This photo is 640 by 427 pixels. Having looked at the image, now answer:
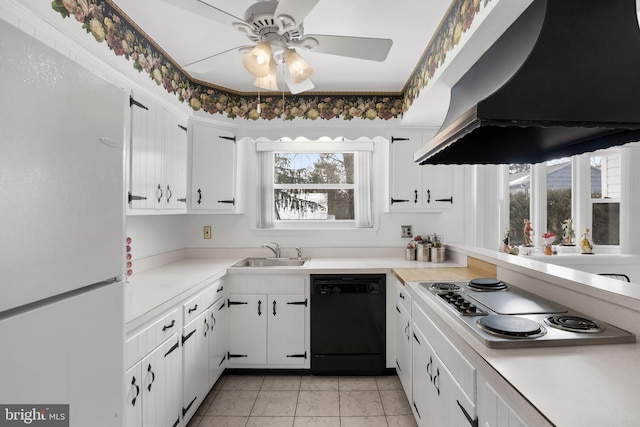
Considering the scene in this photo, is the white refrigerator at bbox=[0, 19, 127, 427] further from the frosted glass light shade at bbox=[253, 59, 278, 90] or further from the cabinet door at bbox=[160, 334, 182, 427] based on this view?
the frosted glass light shade at bbox=[253, 59, 278, 90]

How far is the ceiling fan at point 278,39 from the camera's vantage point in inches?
51.8

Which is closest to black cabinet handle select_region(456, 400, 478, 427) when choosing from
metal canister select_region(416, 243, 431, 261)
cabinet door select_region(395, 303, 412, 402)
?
A: cabinet door select_region(395, 303, 412, 402)

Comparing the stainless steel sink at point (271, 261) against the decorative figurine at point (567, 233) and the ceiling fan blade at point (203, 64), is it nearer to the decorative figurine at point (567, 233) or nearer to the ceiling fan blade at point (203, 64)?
the ceiling fan blade at point (203, 64)

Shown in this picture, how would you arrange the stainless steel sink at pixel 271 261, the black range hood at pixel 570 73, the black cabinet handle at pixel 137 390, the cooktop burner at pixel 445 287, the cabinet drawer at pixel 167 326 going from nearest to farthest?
1. the black range hood at pixel 570 73
2. the black cabinet handle at pixel 137 390
3. the cabinet drawer at pixel 167 326
4. the cooktop burner at pixel 445 287
5. the stainless steel sink at pixel 271 261

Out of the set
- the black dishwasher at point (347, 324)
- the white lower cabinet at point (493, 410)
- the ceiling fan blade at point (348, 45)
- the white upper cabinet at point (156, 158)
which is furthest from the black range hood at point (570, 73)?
the white upper cabinet at point (156, 158)

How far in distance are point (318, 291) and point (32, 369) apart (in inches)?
77.7

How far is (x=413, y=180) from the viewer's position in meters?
2.96

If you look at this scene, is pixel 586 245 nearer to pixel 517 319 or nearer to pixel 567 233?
pixel 567 233

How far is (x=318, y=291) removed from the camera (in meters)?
2.53

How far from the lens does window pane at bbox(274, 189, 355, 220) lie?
3.36 metres

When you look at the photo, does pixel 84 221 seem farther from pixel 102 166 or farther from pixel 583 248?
pixel 583 248

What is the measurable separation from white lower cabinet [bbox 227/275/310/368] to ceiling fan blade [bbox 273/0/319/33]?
181cm

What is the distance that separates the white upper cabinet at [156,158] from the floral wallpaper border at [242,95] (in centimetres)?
29

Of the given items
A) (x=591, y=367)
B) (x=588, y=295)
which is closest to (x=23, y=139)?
(x=591, y=367)
